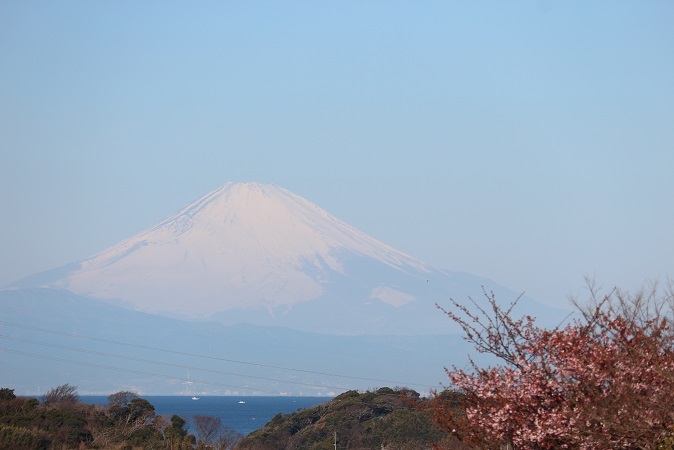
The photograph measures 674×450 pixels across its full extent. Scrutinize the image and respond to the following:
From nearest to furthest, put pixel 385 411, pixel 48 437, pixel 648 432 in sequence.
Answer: pixel 648 432 → pixel 48 437 → pixel 385 411

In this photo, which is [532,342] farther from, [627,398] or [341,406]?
[341,406]

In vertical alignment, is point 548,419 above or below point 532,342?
below

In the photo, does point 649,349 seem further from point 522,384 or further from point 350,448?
point 350,448

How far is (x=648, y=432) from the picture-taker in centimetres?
1133

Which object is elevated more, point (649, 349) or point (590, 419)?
point (649, 349)

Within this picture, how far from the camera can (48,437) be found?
79.3 feet

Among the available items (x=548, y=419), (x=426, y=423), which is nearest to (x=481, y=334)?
(x=548, y=419)

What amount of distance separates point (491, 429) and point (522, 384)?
2.31 ft

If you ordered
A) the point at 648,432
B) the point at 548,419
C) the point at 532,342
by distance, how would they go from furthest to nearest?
the point at 532,342 → the point at 548,419 → the point at 648,432

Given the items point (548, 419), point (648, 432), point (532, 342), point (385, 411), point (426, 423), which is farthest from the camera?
point (385, 411)

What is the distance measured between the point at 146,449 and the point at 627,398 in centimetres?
1516

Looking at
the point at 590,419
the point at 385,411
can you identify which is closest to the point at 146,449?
the point at 590,419

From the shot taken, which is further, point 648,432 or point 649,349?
point 649,349

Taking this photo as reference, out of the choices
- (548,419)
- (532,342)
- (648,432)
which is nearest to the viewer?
(648,432)
